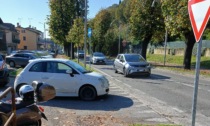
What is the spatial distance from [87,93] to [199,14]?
299 inches

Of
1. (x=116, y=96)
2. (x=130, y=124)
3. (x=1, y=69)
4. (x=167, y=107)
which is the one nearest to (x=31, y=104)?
(x=130, y=124)

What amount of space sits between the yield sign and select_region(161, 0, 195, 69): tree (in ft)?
62.7

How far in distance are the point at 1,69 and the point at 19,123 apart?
431 inches

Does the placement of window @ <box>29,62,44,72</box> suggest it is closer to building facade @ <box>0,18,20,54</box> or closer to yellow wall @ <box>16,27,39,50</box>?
building facade @ <box>0,18,20,54</box>

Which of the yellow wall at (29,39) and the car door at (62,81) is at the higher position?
the yellow wall at (29,39)

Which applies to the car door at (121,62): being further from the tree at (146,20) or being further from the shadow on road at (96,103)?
the tree at (146,20)

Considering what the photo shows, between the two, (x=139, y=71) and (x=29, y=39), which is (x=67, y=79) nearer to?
(x=139, y=71)

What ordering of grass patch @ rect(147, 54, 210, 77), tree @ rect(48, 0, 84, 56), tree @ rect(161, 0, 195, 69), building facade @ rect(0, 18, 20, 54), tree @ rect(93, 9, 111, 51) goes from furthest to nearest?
tree @ rect(93, 9, 111, 51)
building facade @ rect(0, 18, 20, 54)
tree @ rect(48, 0, 84, 56)
grass patch @ rect(147, 54, 210, 77)
tree @ rect(161, 0, 195, 69)

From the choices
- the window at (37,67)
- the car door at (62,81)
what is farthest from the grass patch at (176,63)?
the window at (37,67)

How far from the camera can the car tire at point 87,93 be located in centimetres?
1120

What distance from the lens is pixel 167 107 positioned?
9.79 metres

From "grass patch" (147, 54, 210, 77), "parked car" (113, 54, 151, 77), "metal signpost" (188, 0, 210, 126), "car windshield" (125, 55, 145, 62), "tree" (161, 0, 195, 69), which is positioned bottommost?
"grass patch" (147, 54, 210, 77)

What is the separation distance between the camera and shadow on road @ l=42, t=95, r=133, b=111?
984 centimetres

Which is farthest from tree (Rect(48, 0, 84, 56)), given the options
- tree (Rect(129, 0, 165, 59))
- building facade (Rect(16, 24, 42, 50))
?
building facade (Rect(16, 24, 42, 50))
